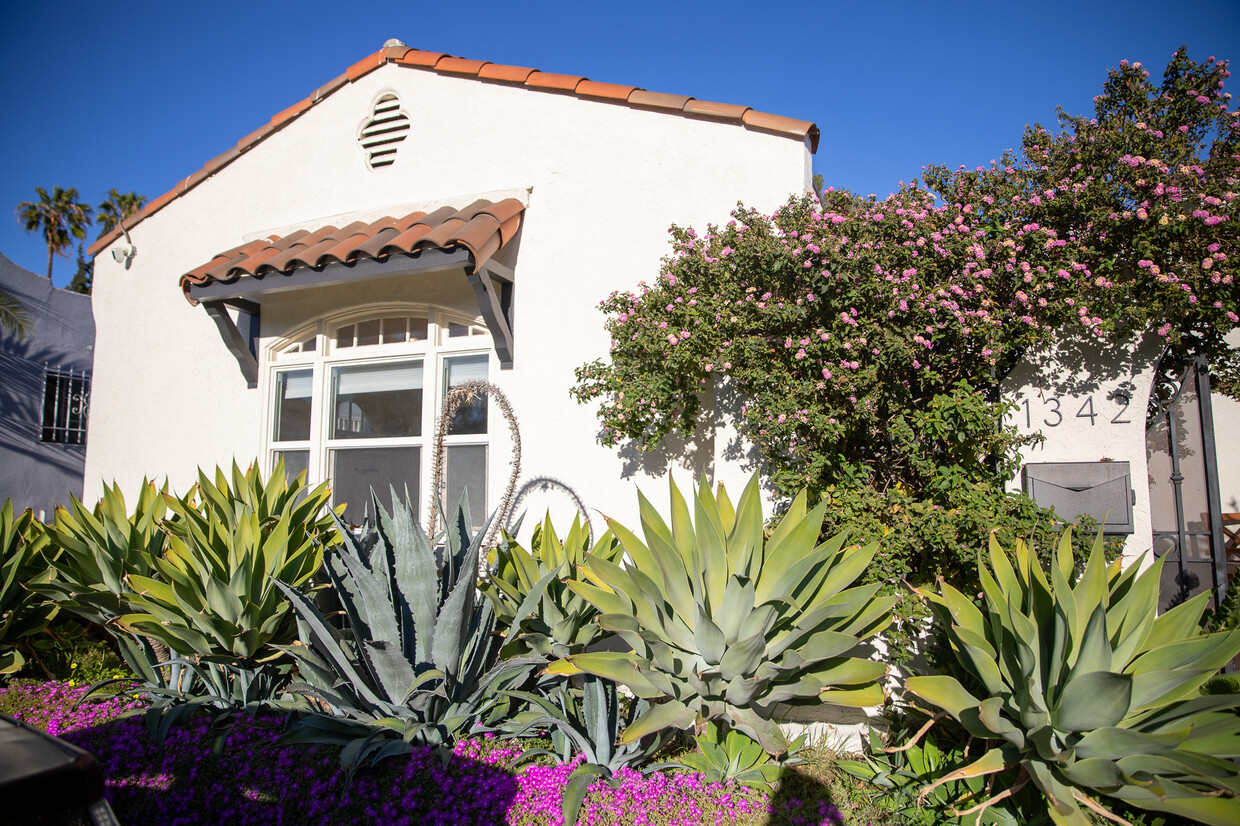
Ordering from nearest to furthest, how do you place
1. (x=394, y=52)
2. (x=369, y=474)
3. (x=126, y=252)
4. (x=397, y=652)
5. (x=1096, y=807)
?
(x=1096, y=807), (x=397, y=652), (x=369, y=474), (x=394, y=52), (x=126, y=252)

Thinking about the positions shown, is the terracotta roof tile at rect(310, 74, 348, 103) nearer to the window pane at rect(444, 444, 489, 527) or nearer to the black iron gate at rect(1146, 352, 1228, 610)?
the window pane at rect(444, 444, 489, 527)

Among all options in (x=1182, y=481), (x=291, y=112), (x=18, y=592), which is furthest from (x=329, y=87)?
(x=1182, y=481)

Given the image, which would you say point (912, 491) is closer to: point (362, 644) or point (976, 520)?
point (976, 520)

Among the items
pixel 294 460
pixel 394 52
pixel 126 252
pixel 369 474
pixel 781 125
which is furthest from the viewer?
pixel 126 252

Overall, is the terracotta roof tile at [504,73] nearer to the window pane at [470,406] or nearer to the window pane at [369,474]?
the window pane at [470,406]

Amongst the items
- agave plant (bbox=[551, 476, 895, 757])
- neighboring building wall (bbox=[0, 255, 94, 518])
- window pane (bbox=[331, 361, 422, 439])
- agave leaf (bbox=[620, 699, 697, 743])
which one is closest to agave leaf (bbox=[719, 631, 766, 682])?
A: agave plant (bbox=[551, 476, 895, 757])

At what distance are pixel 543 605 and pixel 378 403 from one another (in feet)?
11.5

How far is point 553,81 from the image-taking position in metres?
5.91

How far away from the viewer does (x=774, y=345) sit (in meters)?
4.34

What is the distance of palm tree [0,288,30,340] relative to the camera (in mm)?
9938

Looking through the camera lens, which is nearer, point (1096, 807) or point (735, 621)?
point (1096, 807)

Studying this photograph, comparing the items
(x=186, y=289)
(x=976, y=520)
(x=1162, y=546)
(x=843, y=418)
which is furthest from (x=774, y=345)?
(x=186, y=289)

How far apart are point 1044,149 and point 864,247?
1.32 metres

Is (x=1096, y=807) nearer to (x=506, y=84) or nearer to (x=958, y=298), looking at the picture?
(x=958, y=298)
